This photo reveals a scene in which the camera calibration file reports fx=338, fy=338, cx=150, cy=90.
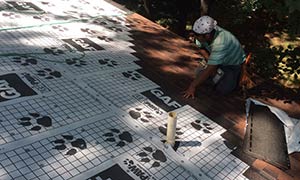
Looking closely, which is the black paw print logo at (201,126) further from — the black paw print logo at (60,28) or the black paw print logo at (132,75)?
the black paw print logo at (60,28)

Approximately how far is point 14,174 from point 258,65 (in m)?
3.36

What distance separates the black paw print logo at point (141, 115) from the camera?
4.11 meters

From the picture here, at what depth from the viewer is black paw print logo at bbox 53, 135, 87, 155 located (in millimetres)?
3334

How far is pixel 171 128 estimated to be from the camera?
3.56 metres

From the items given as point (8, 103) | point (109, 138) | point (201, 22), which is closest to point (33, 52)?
point (8, 103)

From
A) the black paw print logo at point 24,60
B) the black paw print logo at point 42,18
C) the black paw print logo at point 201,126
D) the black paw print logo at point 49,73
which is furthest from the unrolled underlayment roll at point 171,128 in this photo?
the black paw print logo at point 42,18

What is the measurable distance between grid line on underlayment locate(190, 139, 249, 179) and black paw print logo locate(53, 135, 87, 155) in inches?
46.4

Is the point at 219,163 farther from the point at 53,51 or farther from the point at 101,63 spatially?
the point at 53,51

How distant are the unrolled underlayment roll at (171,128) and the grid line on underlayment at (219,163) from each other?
0.98 feet

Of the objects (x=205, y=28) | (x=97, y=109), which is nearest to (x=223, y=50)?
(x=205, y=28)

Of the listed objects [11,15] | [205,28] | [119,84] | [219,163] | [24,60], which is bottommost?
[219,163]

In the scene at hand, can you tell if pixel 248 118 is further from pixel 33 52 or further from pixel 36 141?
pixel 33 52

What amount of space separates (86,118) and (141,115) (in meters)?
0.69

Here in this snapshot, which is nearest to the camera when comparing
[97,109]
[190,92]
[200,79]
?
[97,109]
